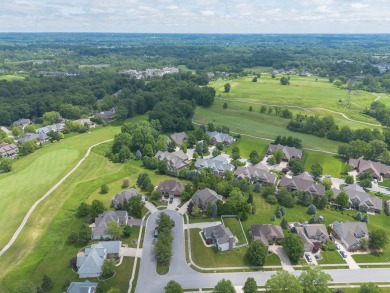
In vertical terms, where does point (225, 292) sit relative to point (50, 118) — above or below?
above

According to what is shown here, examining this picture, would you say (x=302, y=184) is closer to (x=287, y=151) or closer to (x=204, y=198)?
(x=287, y=151)

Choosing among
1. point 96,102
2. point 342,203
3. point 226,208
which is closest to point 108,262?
point 226,208

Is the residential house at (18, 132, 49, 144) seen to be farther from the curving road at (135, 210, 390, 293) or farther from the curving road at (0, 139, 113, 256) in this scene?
the curving road at (135, 210, 390, 293)

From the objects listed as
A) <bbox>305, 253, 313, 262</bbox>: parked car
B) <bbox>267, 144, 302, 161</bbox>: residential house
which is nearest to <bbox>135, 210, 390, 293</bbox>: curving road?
<bbox>305, 253, 313, 262</bbox>: parked car

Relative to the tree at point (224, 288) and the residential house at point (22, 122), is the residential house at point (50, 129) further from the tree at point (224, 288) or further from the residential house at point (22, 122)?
the tree at point (224, 288)

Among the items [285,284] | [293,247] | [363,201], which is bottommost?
[363,201]

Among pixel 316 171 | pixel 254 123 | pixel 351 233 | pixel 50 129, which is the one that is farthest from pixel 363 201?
pixel 50 129

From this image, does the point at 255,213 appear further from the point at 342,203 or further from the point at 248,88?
the point at 248,88
